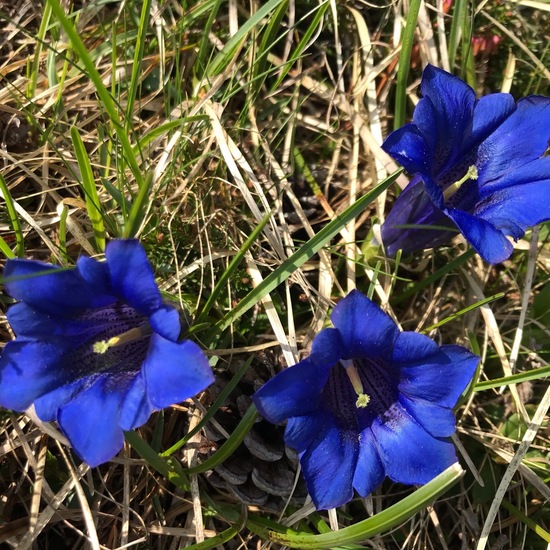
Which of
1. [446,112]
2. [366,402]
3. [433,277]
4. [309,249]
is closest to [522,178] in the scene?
[446,112]

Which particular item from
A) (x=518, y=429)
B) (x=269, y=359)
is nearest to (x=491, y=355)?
(x=518, y=429)

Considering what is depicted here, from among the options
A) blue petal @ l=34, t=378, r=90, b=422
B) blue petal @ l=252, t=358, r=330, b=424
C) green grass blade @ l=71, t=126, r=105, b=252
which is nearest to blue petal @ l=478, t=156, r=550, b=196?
blue petal @ l=252, t=358, r=330, b=424

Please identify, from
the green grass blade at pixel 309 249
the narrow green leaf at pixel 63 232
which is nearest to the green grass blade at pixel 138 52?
the narrow green leaf at pixel 63 232

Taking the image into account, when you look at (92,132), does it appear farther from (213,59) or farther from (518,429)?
(518,429)

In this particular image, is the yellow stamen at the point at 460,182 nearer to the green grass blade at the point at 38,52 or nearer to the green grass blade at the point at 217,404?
the green grass blade at the point at 217,404

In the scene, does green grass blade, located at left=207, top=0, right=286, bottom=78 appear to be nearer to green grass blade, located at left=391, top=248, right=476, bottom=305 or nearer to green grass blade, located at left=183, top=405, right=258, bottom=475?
green grass blade, located at left=391, top=248, right=476, bottom=305
